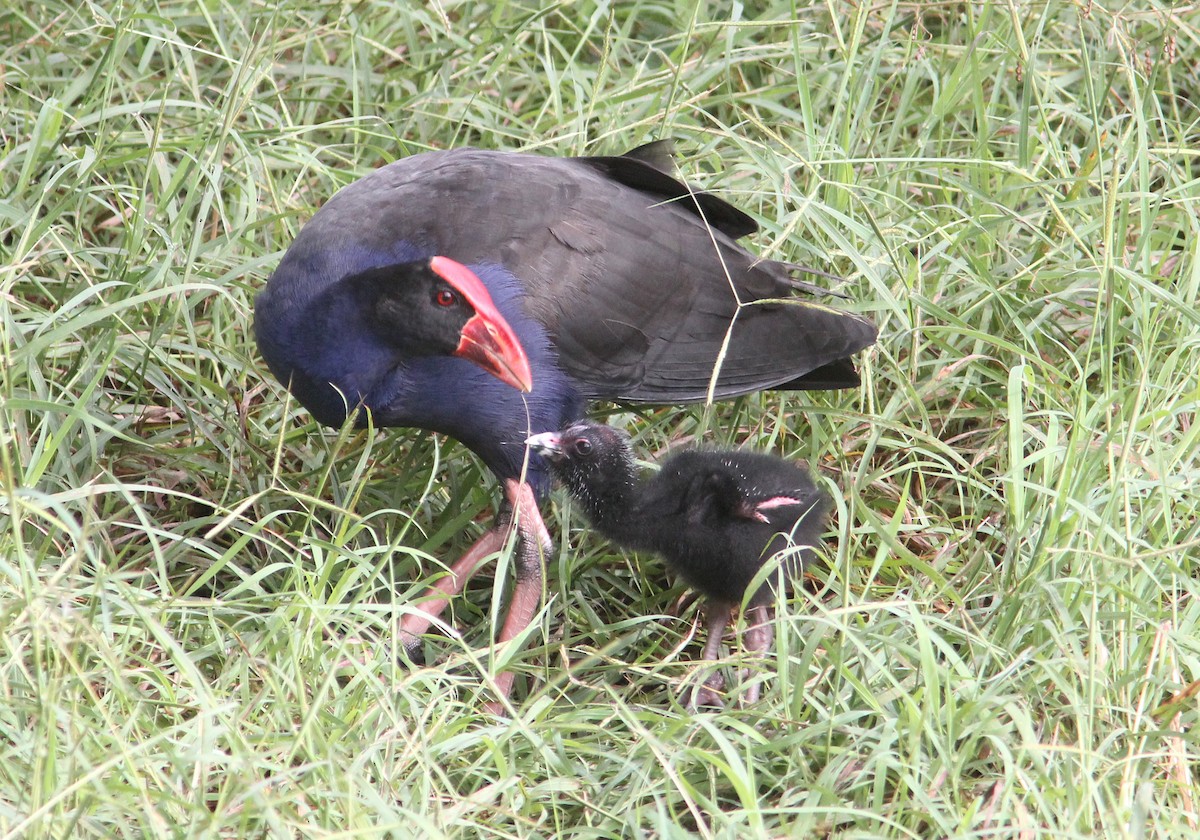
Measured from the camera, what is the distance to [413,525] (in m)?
3.89

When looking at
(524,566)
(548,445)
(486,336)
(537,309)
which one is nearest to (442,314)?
(486,336)

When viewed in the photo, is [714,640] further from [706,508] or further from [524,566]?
[524,566]

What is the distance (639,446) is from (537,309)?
0.71m

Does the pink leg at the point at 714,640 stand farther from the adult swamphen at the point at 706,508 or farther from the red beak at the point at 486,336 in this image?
the red beak at the point at 486,336

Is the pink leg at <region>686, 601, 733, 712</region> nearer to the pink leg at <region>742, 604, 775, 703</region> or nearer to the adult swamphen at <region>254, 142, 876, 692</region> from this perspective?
the pink leg at <region>742, 604, 775, 703</region>

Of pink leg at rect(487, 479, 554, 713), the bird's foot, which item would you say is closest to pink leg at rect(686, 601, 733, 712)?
the bird's foot

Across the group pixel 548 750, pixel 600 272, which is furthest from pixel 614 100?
pixel 548 750

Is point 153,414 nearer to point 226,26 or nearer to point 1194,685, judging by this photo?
point 226,26

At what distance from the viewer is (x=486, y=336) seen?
329 centimetres

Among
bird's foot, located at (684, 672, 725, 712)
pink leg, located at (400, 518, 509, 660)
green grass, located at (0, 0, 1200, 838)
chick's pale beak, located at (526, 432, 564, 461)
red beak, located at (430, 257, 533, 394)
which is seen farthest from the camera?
pink leg, located at (400, 518, 509, 660)

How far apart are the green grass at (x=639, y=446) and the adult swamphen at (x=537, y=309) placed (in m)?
0.14

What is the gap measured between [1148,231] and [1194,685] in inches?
57.3

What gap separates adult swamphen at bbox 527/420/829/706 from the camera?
3.28m

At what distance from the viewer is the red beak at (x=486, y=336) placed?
327 cm
